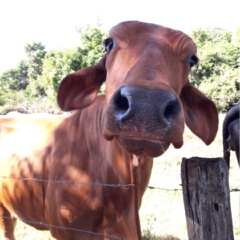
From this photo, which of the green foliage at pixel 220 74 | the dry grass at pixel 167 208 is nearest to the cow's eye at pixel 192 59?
the dry grass at pixel 167 208

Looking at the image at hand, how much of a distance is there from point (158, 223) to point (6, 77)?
51.3 meters

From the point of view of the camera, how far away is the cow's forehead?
2.42 metres

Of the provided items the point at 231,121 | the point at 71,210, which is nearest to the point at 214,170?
the point at 231,121

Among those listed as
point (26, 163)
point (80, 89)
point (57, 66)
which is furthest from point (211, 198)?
point (57, 66)

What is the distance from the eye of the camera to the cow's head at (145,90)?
1.84 m

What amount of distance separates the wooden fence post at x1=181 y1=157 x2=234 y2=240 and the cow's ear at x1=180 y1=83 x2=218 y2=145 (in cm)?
102

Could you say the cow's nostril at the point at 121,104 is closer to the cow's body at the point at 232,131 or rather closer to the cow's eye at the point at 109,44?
the cow's body at the point at 232,131

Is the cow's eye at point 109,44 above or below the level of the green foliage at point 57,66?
below

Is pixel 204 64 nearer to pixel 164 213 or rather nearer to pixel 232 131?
pixel 164 213

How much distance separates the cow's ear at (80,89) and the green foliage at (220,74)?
1778 centimetres

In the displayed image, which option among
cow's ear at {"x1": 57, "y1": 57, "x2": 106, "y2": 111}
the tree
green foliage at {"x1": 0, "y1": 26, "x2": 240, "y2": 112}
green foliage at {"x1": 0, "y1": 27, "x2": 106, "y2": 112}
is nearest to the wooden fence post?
cow's ear at {"x1": 57, "y1": 57, "x2": 106, "y2": 111}

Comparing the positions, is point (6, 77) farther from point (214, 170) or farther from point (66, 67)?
point (214, 170)

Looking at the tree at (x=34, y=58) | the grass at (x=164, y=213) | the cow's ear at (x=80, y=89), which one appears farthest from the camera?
the tree at (x=34, y=58)

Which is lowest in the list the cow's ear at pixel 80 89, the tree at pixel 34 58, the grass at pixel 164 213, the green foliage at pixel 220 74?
the grass at pixel 164 213
